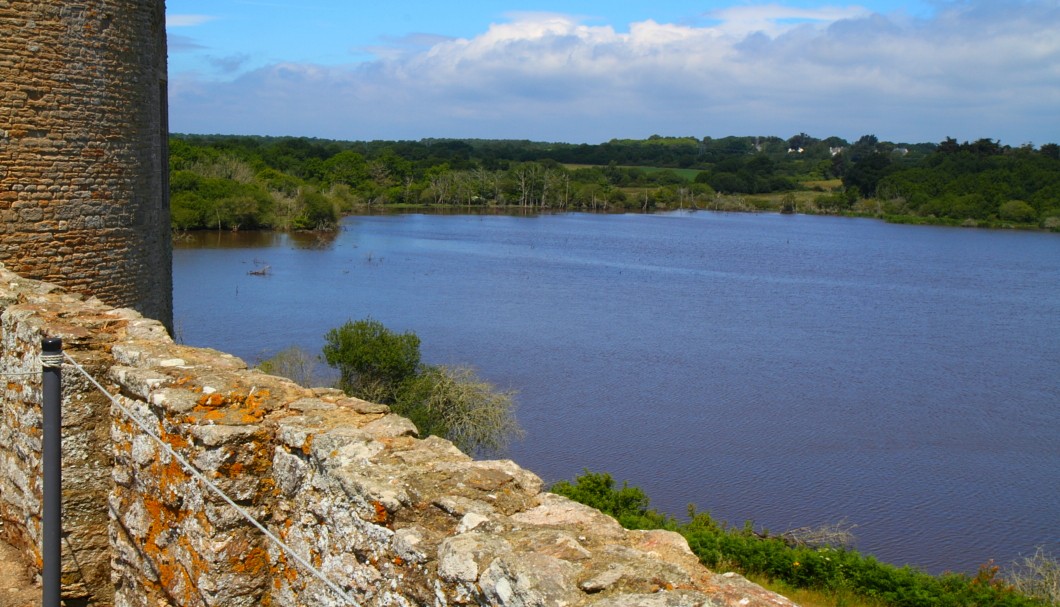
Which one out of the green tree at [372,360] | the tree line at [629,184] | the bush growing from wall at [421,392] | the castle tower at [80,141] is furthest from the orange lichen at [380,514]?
the tree line at [629,184]

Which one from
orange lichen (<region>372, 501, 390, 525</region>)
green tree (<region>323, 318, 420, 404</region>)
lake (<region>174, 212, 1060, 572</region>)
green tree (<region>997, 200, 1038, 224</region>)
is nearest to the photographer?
orange lichen (<region>372, 501, 390, 525</region>)

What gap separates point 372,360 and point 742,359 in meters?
12.9

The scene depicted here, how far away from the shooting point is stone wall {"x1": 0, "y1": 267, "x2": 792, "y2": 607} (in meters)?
2.54

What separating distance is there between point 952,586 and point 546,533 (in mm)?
9638

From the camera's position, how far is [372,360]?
1889 centimetres

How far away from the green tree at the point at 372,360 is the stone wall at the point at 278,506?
46.8 ft

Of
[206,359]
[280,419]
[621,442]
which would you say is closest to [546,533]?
[280,419]

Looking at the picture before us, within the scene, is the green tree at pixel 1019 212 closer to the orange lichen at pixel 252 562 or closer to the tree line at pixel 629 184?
the tree line at pixel 629 184

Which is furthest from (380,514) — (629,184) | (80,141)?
(629,184)

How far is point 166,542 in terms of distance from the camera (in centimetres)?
352

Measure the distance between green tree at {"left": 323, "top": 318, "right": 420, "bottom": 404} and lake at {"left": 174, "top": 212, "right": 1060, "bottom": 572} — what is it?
2859 millimetres

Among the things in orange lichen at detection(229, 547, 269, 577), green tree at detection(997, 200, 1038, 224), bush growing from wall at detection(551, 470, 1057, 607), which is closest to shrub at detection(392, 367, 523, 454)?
bush growing from wall at detection(551, 470, 1057, 607)

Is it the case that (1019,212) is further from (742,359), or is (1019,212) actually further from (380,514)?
→ (380,514)

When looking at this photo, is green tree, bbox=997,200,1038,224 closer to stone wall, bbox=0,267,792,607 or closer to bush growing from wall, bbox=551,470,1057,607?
bush growing from wall, bbox=551,470,1057,607
